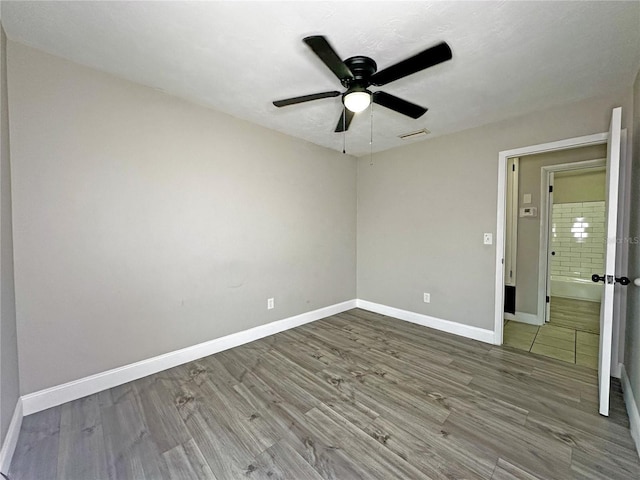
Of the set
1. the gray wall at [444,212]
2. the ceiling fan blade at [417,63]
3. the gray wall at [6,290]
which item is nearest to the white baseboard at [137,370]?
the gray wall at [6,290]

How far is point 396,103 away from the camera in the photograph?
5.99 feet

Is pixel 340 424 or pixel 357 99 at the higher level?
pixel 357 99

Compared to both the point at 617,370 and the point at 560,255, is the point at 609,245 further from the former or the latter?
the point at 560,255

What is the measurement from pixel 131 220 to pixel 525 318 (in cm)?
481

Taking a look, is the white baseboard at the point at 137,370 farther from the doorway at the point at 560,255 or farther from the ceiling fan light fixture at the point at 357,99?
the doorway at the point at 560,255

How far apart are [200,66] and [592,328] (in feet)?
17.1

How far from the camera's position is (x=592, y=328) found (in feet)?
11.0

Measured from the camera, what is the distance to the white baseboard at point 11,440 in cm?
135

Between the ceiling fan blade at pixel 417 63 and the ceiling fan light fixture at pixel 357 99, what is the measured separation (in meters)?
0.10

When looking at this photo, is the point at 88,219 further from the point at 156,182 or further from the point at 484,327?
the point at 484,327

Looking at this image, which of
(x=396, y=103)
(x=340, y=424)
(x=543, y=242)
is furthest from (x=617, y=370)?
(x=396, y=103)

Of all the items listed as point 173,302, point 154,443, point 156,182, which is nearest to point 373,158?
point 156,182

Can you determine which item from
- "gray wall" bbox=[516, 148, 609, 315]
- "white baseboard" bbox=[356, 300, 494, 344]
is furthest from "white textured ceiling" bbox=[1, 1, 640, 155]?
"white baseboard" bbox=[356, 300, 494, 344]

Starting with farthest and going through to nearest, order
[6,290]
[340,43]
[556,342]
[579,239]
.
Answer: [579,239] → [556,342] → [340,43] → [6,290]
